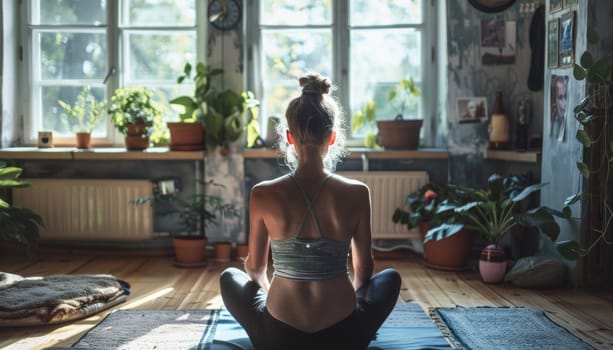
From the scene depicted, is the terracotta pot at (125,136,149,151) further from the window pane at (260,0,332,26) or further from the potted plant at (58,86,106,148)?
the window pane at (260,0,332,26)

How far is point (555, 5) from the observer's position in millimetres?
4008

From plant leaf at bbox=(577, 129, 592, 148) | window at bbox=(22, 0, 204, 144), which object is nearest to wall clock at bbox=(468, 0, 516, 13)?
plant leaf at bbox=(577, 129, 592, 148)

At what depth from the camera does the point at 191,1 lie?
491 centimetres

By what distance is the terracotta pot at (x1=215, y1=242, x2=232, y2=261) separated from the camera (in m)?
4.62

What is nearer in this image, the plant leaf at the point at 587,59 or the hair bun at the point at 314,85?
the hair bun at the point at 314,85

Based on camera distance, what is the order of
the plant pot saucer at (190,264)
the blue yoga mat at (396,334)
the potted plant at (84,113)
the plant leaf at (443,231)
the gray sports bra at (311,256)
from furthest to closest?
1. the potted plant at (84,113)
2. the plant pot saucer at (190,264)
3. the plant leaf at (443,231)
4. the blue yoga mat at (396,334)
5. the gray sports bra at (311,256)

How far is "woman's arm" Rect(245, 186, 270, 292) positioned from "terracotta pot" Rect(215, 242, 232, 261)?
213 cm

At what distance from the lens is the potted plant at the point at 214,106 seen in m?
4.54

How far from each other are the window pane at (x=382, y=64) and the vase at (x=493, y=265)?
1.39 m

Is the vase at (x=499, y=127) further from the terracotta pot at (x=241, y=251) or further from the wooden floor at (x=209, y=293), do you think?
the terracotta pot at (x=241, y=251)

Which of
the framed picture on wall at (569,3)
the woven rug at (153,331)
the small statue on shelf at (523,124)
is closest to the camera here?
the woven rug at (153,331)

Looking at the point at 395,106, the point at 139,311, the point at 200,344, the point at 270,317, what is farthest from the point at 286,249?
the point at 395,106

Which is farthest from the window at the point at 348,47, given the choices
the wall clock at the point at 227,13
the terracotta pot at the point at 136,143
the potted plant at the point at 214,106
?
the terracotta pot at the point at 136,143

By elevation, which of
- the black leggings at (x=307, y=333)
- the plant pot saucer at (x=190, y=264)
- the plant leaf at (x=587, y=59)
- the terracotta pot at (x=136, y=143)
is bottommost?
the plant pot saucer at (x=190, y=264)
